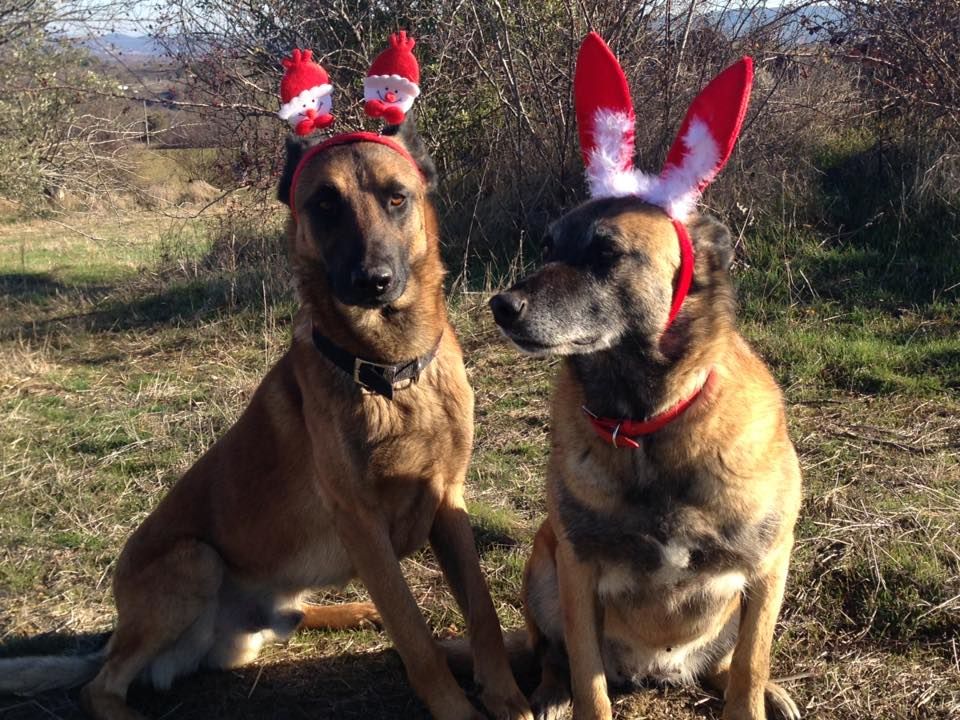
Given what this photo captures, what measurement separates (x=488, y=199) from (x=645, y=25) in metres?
1.90

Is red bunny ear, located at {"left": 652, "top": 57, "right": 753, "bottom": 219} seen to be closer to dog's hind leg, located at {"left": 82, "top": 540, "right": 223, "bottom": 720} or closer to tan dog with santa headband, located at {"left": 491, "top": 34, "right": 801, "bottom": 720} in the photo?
tan dog with santa headband, located at {"left": 491, "top": 34, "right": 801, "bottom": 720}

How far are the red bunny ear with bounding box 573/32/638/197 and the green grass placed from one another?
5.36 ft

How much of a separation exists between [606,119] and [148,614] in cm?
212

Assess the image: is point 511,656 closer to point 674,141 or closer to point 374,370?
point 374,370

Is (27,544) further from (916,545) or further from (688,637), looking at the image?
(916,545)

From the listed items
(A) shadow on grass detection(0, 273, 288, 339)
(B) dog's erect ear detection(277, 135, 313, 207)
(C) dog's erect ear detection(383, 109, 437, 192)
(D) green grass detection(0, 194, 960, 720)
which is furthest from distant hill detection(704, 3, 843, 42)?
(B) dog's erect ear detection(277, 135, 313, 207)

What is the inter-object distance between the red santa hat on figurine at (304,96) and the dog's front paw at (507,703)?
2.05 meters

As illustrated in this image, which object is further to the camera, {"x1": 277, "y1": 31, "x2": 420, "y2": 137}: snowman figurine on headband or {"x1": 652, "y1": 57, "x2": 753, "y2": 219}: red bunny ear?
{"x1": 277, "y1": 31, "x2": 420, "y2": 137}: snowman figurine on headband

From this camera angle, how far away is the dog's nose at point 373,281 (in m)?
2.73

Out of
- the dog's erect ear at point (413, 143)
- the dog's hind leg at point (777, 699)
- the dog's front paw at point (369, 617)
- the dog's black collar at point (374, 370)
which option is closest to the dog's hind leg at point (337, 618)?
the dog's front paw at point (369, 617)

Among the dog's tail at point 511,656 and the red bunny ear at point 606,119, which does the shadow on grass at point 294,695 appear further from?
the red bunny ear at point 606,119

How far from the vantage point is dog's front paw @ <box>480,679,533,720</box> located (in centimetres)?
268

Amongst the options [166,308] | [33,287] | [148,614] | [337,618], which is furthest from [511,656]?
[33,287]

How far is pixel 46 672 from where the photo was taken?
2.92 m
